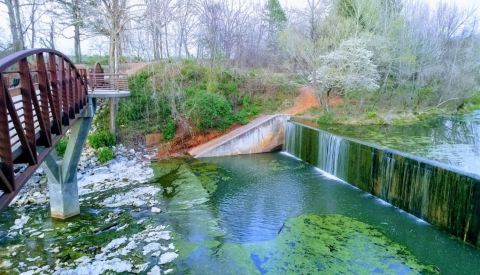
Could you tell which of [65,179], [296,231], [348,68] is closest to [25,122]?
[65,179]

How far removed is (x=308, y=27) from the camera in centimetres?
2423

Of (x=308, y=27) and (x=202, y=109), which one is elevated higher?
(x=308, y=27)

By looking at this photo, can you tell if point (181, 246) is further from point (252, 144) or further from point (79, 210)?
point (252, 144)

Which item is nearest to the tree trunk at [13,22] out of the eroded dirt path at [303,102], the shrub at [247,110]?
the shrub at [247,110]

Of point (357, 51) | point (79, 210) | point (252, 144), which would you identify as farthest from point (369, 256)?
point (357, 51)

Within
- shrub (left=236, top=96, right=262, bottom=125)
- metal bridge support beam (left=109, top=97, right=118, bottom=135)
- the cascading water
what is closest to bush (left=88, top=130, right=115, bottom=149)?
metal bridge support beam (left=109, top=97, right=118, bottom=135)

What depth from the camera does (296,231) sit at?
884 centimetres

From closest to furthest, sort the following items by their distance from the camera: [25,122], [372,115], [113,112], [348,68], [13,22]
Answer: [25,122] → [113,112] → [13,22] → [372,115] → [348,68]

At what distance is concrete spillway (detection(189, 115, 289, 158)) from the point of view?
57.4ft

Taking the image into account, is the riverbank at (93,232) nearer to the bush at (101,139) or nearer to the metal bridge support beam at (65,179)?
the metal bridge support beam at (65,179)

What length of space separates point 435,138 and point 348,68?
6.53 meters

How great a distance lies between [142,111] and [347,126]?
11532 millimetres

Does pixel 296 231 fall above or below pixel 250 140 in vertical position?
below

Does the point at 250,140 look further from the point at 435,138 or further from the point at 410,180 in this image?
the point at 410,180
